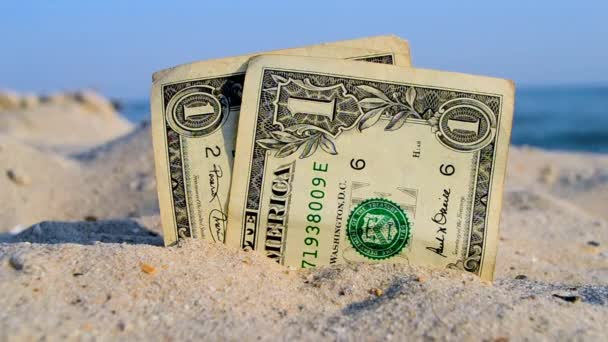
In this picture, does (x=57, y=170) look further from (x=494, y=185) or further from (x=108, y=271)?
(x=494, y=185)

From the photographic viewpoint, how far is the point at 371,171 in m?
1.84

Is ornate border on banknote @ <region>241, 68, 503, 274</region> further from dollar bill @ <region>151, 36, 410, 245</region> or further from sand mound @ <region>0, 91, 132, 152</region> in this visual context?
sand mound @ <region>0, 91, 132, 152</region>

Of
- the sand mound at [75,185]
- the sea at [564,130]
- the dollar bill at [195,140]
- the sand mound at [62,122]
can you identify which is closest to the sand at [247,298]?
the dollar bill at [195,140]

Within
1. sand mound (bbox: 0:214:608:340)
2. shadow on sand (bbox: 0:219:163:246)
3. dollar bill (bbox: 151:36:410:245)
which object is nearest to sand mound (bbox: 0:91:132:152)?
shadow on sand (bbox: 0:219:163:246)

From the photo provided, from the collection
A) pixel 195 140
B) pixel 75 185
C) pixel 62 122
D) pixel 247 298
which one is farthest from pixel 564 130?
pixel 247 298

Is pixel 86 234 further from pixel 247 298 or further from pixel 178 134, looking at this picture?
pixel 247 298

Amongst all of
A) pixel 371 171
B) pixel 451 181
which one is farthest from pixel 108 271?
pixel 451 181

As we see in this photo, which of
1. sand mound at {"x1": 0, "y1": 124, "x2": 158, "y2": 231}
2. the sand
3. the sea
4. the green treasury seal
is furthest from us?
the sea

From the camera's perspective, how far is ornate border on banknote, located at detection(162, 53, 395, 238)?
6.23 ft

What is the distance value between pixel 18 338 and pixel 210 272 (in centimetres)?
50

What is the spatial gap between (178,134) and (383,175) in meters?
0.62

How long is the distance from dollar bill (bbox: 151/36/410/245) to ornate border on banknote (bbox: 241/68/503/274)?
10 cm

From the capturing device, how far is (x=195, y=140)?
1.90 m

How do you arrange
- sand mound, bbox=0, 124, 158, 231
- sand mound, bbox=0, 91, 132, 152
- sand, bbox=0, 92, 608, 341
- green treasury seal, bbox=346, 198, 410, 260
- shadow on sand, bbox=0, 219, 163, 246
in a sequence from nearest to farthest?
sand, bbox=0, 92, 608, 341, green treasury seal, bbox=346, 198, 410, 260, shadow on sand, bbox=0, 219, 163, 246, sand mound, bbox=0, 124, 158, 231, sand mound, bbox=0, 91, 132, 152
